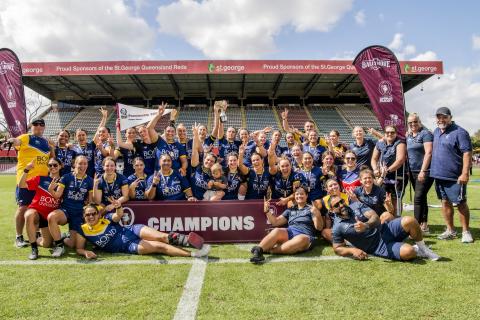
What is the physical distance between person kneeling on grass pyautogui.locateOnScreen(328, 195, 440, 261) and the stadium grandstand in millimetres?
18917

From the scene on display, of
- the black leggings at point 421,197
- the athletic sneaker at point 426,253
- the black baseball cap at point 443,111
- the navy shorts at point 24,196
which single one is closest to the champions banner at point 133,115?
the navy shorts at point 24,196

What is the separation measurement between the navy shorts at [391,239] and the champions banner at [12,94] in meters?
6.91

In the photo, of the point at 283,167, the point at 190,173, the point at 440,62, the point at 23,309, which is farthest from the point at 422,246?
the point at 440,62

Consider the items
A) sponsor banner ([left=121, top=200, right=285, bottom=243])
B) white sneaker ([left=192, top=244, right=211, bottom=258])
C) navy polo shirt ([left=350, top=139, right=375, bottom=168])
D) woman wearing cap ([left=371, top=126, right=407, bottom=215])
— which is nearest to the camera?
white sneaker ([left=192, top=244, right=211, bottom=258])

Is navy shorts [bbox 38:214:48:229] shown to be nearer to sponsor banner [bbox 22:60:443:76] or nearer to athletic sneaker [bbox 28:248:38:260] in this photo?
athletic sneaker [bbox 28:248:38:260]

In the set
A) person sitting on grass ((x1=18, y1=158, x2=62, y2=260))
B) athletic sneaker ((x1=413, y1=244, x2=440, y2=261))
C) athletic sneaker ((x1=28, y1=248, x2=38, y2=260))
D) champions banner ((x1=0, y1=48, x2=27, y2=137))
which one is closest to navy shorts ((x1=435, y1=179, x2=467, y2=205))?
athletic sneaker ((x1=413, y1=244, x2=440, y2=261))

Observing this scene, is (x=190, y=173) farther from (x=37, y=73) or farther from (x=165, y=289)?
(x=37, y=73)

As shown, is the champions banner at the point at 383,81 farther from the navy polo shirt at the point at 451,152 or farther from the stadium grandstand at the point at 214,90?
the stadium grandstand at the point at 214,90

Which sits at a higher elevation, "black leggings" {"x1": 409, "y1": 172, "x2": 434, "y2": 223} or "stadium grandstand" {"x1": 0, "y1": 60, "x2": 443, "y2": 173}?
"stadium grandstand" {"x1": 0, "y1": 60, "x2": 443, "y2": 173}

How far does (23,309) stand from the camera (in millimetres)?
2867

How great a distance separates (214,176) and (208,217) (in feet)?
2.21

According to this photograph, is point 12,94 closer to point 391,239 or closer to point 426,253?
point 391,239

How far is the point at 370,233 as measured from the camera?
13.8 ft

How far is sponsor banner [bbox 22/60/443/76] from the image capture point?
71.4 feet
